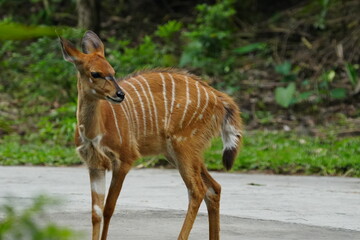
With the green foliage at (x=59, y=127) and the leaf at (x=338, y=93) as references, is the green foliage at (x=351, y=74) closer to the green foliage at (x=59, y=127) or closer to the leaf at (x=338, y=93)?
the leaf at (x=338, y=93)

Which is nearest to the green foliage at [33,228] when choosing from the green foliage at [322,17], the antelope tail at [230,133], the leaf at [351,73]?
the antelope tail at [230,133]

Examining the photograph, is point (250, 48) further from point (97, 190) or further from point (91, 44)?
point (97, 190)

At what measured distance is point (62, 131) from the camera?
10906mm

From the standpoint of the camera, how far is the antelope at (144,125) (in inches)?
197

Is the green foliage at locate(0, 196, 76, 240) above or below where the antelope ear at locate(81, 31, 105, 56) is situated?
above

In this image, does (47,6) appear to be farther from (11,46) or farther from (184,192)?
(184,192)

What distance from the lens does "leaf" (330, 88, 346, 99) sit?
12148mm

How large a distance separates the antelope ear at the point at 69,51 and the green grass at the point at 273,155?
14.2 feet

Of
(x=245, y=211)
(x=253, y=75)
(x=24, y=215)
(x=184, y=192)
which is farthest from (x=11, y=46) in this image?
(x=24, y=215)

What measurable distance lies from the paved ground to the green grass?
41cm

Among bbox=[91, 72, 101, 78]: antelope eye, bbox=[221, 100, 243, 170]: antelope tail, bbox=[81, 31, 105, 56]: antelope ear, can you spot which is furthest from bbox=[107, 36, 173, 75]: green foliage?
bbox=[91, 72, 101, 78]: antelope eye

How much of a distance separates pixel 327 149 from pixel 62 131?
3701 mm

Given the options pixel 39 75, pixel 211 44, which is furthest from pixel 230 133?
pixel 211 44

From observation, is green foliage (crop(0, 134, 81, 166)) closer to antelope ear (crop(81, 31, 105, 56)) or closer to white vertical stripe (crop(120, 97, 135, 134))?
white vertical stripe (crop(120, 97, 135, 134))
